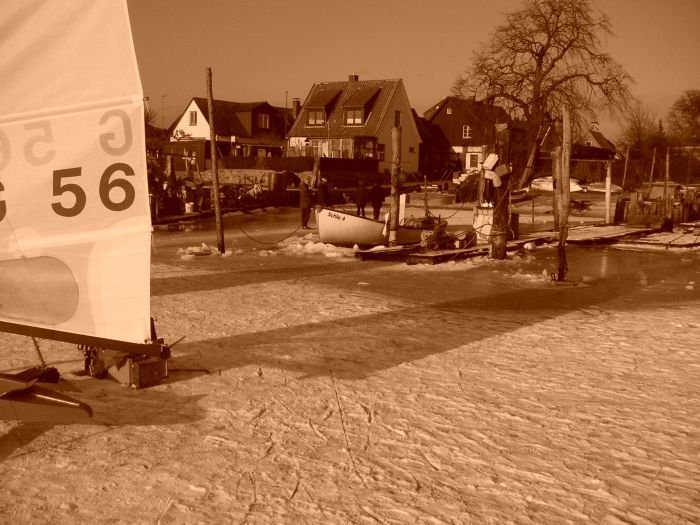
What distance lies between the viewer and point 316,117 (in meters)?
59.3

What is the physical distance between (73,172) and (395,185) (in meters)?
12.0

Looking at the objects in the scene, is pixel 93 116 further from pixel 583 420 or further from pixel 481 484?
pixel 583 420

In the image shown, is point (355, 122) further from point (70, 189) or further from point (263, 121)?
point (70, 189)

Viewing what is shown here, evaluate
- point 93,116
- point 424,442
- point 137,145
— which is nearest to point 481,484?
point 424,442

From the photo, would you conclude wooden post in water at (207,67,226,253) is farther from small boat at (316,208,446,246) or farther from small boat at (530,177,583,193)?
small boat at (530,177,583,193)

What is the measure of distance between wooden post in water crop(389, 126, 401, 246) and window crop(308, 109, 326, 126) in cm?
4264

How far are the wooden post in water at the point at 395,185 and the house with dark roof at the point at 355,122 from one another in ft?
120

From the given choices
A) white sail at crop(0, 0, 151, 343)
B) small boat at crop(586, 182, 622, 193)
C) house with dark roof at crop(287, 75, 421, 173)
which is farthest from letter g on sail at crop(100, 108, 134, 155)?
house with dark roof at crop(287, 75, 421, 173)

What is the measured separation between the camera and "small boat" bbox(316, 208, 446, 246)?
17531mm

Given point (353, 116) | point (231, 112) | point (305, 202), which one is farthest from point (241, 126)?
point (305, 202)

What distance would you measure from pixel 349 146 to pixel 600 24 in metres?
20.9

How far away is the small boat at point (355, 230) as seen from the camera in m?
17.5

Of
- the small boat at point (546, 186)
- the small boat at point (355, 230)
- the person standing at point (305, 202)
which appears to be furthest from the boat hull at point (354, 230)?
the small boat at point (546, 186)

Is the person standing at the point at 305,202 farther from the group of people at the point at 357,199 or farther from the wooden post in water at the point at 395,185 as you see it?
the wooden post in water at the point at 395,185
